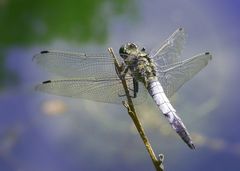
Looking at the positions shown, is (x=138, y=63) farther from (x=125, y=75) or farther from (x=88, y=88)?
(x=88, y=88)

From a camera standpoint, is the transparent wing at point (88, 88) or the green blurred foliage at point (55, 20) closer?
the transparent wing at point (88, 88)

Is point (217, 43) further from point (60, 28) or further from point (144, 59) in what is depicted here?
point (144, 59)

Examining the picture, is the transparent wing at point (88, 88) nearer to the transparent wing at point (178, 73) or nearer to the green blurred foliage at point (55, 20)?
the transparent wing at point (178, 73)

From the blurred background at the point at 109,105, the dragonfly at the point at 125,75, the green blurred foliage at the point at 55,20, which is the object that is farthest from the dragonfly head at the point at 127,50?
the green blurred foliage at the point at 55,20

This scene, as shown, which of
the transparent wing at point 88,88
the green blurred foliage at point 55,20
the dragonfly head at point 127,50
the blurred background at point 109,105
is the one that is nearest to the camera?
the transparent wing at point 88,88

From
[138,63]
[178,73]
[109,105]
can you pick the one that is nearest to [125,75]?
[138,63]

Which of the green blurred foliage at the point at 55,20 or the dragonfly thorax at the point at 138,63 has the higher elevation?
the green blurred foliage at the point at 55,20

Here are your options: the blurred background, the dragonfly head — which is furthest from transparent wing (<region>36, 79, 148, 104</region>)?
the blurred background
